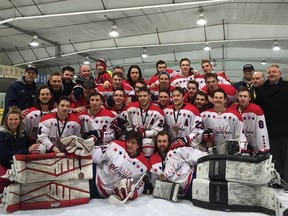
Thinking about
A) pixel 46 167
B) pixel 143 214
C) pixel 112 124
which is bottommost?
pixel 143 214

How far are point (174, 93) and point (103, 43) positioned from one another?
874cm

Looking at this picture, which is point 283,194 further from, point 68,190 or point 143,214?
point 68,190

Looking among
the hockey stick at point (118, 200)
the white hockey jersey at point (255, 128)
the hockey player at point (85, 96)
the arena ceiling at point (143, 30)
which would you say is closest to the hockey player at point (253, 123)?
the white hockey jersey at point (255, 128)

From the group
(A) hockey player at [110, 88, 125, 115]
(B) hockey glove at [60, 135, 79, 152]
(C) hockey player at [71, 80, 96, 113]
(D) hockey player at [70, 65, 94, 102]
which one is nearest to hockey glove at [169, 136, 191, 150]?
(A) hockey player at [110, 88, 125, 115]

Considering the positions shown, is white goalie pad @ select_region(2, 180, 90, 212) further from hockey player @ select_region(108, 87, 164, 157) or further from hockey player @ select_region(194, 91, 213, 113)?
hockey player @ select_region(194, 91, 213, 113)

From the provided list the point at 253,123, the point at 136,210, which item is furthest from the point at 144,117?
the point at 253,123

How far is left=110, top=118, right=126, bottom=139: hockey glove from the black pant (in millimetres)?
2223

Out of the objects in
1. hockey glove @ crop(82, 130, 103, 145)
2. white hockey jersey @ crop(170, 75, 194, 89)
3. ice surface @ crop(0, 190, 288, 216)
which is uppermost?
white hockey jersey @ crop(170, 75, 194, 89)

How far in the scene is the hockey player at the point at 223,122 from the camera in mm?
4168

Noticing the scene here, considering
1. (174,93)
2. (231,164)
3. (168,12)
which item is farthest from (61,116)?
(168,12)

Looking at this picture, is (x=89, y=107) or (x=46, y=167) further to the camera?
(x=89, y=107)

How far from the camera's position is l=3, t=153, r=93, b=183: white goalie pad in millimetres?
3312

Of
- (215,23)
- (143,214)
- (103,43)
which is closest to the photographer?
(143,214)

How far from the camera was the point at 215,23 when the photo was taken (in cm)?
1072
